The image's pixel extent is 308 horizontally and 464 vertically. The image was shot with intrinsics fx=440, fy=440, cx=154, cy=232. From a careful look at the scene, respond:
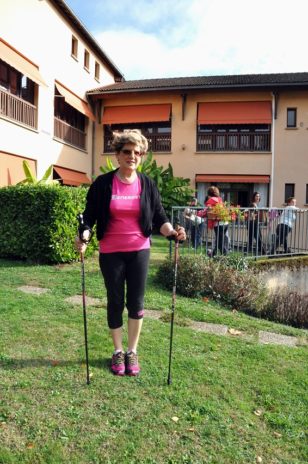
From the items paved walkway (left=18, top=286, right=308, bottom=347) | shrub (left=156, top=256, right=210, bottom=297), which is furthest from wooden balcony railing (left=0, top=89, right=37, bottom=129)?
paved walkway (left=18, top=286, right=308, bottom=347)

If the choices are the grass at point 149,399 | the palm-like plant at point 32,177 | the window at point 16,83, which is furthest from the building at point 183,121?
the grass at point 149,399

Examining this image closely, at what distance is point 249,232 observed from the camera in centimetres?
904

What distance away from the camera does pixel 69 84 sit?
790 inches

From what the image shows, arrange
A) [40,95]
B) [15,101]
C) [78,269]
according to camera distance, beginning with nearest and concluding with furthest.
Result: 1. [78,269]
2. [15,101]
3. [40,95]

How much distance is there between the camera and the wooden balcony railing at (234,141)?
21.2 metres

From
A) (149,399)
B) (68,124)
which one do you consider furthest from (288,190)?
(149,399)

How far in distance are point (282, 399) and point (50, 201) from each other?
6.09 metres

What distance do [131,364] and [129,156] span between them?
1.78 metres

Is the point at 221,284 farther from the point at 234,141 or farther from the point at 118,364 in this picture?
the point at 234,141

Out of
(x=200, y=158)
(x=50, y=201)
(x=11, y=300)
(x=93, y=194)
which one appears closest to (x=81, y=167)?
(x=200, y=158)

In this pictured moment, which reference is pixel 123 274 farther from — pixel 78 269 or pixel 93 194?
pixel 78 269

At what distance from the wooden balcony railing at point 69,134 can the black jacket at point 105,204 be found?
1638 centimetres

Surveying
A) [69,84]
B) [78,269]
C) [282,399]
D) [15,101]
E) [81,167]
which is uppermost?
[69,84]

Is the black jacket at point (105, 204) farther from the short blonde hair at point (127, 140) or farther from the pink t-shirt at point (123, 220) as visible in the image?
the short blonde hair at point (127, 140)
